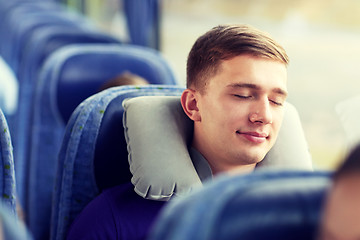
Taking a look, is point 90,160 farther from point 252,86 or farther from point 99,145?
point 252,86

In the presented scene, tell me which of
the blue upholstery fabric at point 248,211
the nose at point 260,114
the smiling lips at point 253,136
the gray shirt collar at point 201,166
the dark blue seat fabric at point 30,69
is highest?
the blue upholstery fabric at point 248,211

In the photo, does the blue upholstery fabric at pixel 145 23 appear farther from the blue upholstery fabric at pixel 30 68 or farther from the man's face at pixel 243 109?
the man's face at pixel 243 109

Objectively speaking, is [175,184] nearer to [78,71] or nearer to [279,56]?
[279,56]

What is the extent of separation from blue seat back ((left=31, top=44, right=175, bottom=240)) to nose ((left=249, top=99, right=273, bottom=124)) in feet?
3.19

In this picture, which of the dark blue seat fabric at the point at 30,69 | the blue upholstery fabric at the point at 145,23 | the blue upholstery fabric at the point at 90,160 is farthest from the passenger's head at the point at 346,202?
the blue upholstery fabric at the point at 145,23

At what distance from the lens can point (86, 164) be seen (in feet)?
4.02

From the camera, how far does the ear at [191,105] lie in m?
1.16

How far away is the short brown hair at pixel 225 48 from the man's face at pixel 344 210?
59 cm

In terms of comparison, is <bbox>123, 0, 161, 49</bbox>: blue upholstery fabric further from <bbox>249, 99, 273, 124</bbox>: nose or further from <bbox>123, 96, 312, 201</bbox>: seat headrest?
<bbox>249, 99, 273, 124</bbox>: nose

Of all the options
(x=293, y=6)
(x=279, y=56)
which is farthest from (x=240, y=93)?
(x=293, y=6)

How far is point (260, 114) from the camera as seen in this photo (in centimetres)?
104

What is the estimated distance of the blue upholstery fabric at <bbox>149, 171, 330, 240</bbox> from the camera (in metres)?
0.53

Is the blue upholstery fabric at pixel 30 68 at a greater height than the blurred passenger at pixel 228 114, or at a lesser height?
lesser

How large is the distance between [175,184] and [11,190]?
32 centimetres
